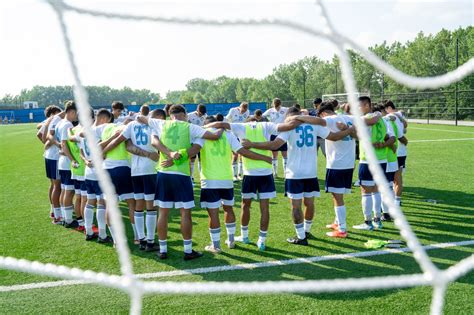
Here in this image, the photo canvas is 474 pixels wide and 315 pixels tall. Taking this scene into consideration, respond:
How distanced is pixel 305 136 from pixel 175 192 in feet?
5.69

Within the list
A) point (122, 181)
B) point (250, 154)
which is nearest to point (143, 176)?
point (122, 181)

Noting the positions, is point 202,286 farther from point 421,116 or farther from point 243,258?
point 421,116

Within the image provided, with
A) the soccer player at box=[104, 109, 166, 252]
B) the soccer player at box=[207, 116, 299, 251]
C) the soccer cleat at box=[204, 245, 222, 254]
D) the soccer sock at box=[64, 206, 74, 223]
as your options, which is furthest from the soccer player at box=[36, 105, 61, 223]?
the soccer player at box=[207, 116, 299, 251]

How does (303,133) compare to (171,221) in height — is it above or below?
above

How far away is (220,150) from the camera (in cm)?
507

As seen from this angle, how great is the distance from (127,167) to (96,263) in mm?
1239

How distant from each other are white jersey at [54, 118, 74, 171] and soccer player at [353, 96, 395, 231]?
4.11 m

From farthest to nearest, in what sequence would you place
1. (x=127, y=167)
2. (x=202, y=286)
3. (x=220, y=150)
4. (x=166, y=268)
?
(x=127, y=167), (x=220, y=150), (x=166, y=268), (x=202, y=286)

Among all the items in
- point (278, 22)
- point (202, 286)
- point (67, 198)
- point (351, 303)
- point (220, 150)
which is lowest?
point (351, 303)

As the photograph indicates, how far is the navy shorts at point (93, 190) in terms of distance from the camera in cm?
551

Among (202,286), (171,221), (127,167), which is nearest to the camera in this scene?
(202,286)

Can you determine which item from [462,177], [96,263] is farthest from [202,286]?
[462,177]

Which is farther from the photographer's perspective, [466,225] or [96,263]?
[466,225]

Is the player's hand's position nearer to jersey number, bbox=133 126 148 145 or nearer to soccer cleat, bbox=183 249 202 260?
jersey number, bbox=133 126 148 145
